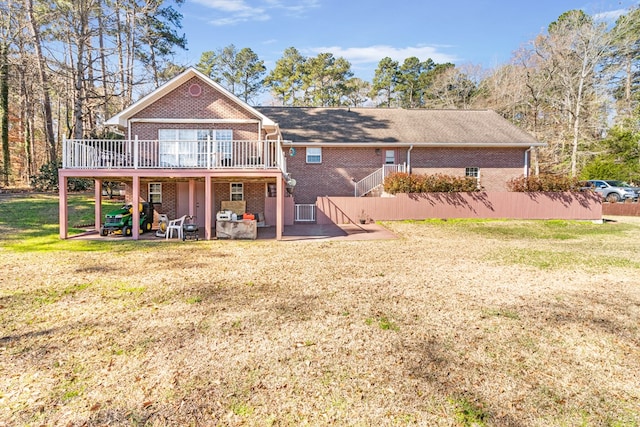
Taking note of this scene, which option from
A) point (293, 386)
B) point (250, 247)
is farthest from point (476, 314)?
point (250, 247)

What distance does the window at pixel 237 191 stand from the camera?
1588cm

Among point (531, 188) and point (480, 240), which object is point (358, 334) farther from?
point (531, 188)

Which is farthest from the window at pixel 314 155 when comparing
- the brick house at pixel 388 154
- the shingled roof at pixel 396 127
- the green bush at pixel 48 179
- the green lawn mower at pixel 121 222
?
the green bush at pixel 48 179

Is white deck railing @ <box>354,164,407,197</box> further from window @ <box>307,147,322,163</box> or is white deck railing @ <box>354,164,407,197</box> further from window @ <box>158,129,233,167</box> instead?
window @ <box>158,129,233,167</box>

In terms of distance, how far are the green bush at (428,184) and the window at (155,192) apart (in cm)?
1061

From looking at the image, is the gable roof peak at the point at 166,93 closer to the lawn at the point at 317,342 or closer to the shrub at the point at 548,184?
the lawn at the point at 317,342

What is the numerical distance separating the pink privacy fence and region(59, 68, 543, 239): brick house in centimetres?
203

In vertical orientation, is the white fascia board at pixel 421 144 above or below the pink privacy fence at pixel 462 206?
above

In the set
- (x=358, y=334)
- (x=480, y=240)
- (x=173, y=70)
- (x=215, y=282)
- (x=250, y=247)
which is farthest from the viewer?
(x=173, y=70)

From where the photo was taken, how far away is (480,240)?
12148 mm

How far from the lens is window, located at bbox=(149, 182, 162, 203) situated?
15375 mm

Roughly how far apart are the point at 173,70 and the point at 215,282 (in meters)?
27.4

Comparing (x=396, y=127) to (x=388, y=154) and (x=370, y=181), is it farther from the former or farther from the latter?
(x=370, y=181)

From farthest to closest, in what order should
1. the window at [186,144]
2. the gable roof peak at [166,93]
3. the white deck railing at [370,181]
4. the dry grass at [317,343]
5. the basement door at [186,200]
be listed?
the white deck railing at [370,181] < the basement door at [186,200] < the window at [186,144] < the gable roof peak at [166,93] < the dry grass at [317,343]
